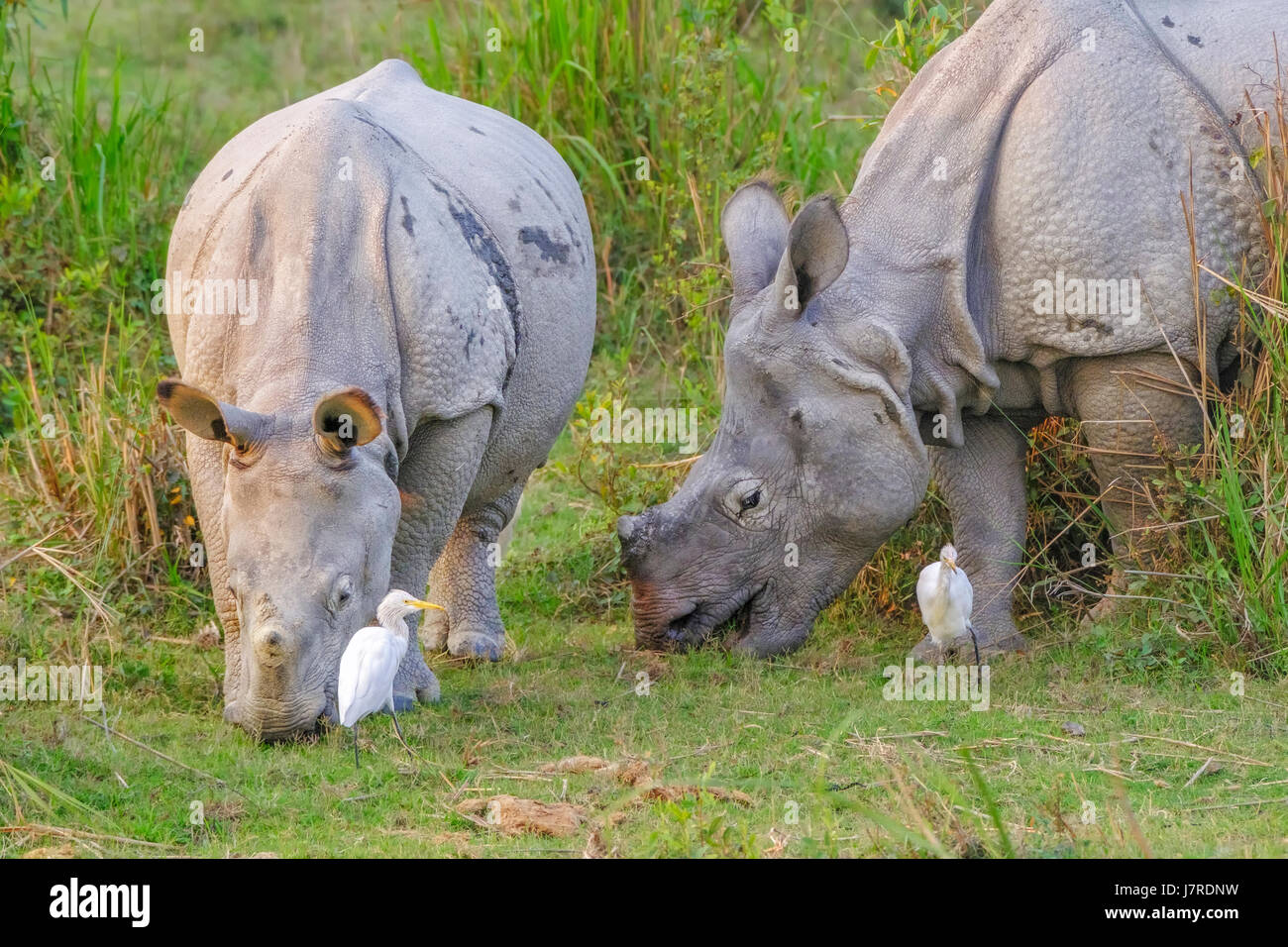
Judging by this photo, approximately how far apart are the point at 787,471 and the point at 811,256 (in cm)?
74

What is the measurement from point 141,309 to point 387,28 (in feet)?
12.5

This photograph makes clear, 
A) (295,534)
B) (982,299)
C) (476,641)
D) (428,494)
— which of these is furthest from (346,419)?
(982,299)

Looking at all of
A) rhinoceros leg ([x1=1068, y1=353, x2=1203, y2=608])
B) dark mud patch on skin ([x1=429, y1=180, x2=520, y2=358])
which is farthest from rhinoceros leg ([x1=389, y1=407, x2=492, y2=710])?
rhinoceros leg ([x1=1068, y1=353, x2=1203, y2=608])

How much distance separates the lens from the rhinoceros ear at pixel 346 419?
5.57 m

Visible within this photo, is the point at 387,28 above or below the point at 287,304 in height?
above

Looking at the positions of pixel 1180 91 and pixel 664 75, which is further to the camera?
pixel 664 75

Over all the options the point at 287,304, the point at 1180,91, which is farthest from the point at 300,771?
the point at 1180,91

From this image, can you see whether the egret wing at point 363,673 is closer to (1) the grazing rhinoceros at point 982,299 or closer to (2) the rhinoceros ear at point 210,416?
(2) the rhinoceros ear at point 210,416

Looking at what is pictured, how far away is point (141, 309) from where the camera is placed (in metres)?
9.68

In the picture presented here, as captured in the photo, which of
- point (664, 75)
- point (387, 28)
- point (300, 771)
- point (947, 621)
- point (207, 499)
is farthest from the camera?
point (387, 28)

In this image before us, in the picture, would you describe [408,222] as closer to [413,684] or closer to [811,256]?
[811,256]

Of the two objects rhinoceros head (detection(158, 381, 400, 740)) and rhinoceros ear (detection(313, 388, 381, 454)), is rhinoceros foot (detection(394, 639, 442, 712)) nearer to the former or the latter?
rhinoceros head (detection(158, 381, 400, 740))

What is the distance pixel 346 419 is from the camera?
18.6 ft
